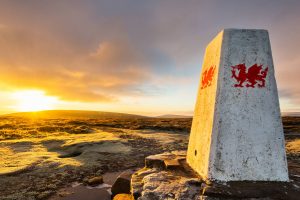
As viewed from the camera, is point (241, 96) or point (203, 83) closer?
point (241, 96)

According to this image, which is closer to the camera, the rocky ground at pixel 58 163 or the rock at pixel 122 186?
the rock at pixel 122 186

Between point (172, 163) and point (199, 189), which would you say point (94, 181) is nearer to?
point (172, 163)

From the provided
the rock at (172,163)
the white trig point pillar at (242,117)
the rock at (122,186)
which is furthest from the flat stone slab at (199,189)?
the rock at (122,186)

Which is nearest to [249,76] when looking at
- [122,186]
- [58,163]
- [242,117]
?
[242,117]

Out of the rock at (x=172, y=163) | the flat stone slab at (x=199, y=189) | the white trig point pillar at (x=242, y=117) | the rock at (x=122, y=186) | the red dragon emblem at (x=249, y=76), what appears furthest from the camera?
the rock at (x=122, y=186)

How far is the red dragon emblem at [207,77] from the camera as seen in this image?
24.4 feet

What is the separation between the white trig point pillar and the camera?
21.3 feet

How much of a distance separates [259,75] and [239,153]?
2.27 metres

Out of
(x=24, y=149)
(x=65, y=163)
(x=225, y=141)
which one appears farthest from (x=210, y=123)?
(x=24, y=149)

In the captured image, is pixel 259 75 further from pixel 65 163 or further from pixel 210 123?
pixel 65 163

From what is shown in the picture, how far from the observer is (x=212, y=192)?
5.75 metres

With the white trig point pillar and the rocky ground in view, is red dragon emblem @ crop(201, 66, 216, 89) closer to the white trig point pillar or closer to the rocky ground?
the white trig point pillar

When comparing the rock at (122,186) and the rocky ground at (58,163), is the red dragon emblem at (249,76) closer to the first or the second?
the rocky ground at (58,163)

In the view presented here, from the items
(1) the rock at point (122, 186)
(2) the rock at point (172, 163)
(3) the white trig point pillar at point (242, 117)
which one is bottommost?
(1) the rock at point (122, 186)
